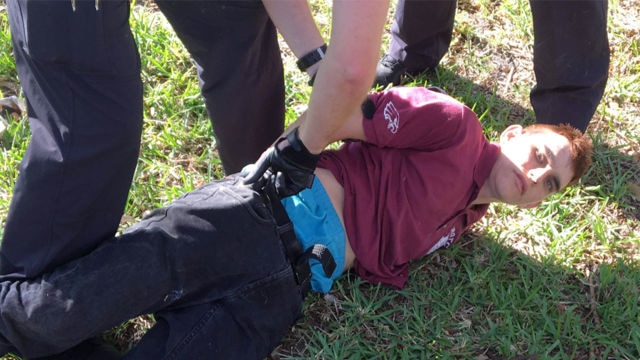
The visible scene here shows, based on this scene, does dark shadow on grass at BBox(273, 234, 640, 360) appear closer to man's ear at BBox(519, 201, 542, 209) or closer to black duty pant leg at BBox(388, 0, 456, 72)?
man's ear at BBox(519, 201, 542, 209)

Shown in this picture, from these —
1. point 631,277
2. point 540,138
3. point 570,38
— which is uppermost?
point 570,38

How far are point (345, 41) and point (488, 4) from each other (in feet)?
7.68

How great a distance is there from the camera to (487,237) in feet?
9.15

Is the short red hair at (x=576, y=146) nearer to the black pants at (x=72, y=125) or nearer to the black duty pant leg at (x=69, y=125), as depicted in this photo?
the black pants at (x=72, y=125)

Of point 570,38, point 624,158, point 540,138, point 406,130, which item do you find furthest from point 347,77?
point 624,158

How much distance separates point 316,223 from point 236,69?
0.60 metres

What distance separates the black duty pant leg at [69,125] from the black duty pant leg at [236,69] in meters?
0.36

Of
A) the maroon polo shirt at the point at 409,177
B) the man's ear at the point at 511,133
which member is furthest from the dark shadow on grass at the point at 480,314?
the man's ear at the point at 511,133

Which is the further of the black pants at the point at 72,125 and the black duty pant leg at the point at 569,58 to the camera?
the black duty pant leg at the point at 569,58

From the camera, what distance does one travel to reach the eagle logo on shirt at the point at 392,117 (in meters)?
2.35

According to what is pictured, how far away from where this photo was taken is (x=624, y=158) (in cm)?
315

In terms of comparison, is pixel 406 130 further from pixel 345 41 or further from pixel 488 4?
pixel 488 4

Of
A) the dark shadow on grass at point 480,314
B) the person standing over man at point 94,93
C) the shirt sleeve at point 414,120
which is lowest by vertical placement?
the dark shadow on grass at point 480,314

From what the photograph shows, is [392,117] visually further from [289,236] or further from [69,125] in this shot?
[69,125]
